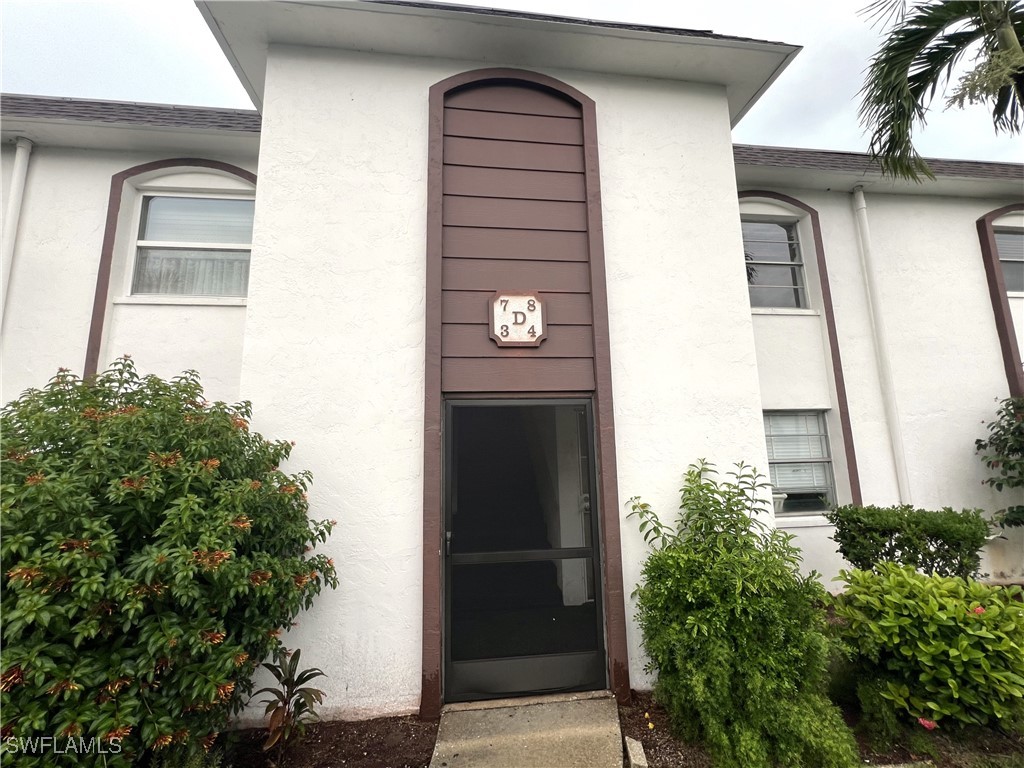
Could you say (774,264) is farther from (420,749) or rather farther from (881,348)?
(420,749)

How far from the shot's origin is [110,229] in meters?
5.23

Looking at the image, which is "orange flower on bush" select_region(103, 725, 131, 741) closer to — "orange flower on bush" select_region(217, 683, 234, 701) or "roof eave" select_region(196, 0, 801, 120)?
"orange flower on bush" select_region(217, 683, 234, 701)

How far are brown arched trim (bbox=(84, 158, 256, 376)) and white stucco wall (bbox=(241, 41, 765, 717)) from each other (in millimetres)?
2017

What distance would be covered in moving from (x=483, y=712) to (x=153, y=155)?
6.70m

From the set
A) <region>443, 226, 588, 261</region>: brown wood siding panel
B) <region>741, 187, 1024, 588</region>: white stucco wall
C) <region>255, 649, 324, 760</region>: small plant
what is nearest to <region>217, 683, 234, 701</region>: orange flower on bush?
<region>255, 649, 324, 760</region>: small plant

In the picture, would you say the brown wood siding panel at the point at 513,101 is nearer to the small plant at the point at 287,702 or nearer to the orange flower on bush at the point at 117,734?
the small plant at the point at 287,702

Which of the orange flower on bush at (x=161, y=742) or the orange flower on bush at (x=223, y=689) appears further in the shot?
the orange flower on bush at (x=223, y=689)

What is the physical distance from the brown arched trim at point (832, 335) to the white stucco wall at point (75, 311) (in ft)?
23.1

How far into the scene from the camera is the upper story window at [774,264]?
6.65 m

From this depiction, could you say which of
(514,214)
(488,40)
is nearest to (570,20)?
(488,40)

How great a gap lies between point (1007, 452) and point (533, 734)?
6958 mm

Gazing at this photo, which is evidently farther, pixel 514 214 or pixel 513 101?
pixel 513 101

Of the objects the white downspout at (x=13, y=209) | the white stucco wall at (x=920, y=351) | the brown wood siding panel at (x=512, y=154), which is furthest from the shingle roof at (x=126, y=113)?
the white stucco wall at (x=920, y=351)

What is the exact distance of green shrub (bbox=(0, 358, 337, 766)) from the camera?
220 cm
